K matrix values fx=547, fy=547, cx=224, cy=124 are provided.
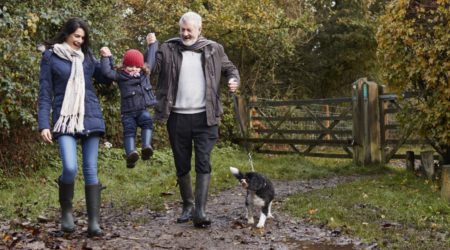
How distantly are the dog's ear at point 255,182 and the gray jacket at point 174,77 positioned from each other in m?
0.73

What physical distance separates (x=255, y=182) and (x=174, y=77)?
1.39 meters

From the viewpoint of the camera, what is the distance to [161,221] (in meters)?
5.90

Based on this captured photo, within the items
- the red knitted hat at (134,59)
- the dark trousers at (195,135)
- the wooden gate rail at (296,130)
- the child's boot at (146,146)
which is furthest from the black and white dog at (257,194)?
the wooden gate rail at (296,130)

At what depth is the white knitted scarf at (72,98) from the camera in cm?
475

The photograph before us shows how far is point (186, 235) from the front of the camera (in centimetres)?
521

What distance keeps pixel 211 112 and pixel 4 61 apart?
3602 mm

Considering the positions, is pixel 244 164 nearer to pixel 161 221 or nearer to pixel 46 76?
pixel 161 221

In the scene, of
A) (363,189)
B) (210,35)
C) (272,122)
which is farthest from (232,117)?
(363,189)

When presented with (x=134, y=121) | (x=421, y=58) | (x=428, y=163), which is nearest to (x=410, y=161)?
(x=428, y=163)

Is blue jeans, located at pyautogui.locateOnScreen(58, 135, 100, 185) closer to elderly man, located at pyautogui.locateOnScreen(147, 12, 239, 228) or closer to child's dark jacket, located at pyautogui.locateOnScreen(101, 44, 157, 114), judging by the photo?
elderly man, located at pyautogui.locateOnScreen(147, 12, 239, 228)

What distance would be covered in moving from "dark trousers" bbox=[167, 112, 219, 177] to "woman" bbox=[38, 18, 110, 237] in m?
0.82

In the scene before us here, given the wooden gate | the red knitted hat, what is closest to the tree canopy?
the wooden gate

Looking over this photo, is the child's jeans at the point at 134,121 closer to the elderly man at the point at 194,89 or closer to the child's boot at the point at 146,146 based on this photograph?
the child's boot at the point at 146,146

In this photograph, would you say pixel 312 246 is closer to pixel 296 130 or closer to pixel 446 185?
pixel 446 185
